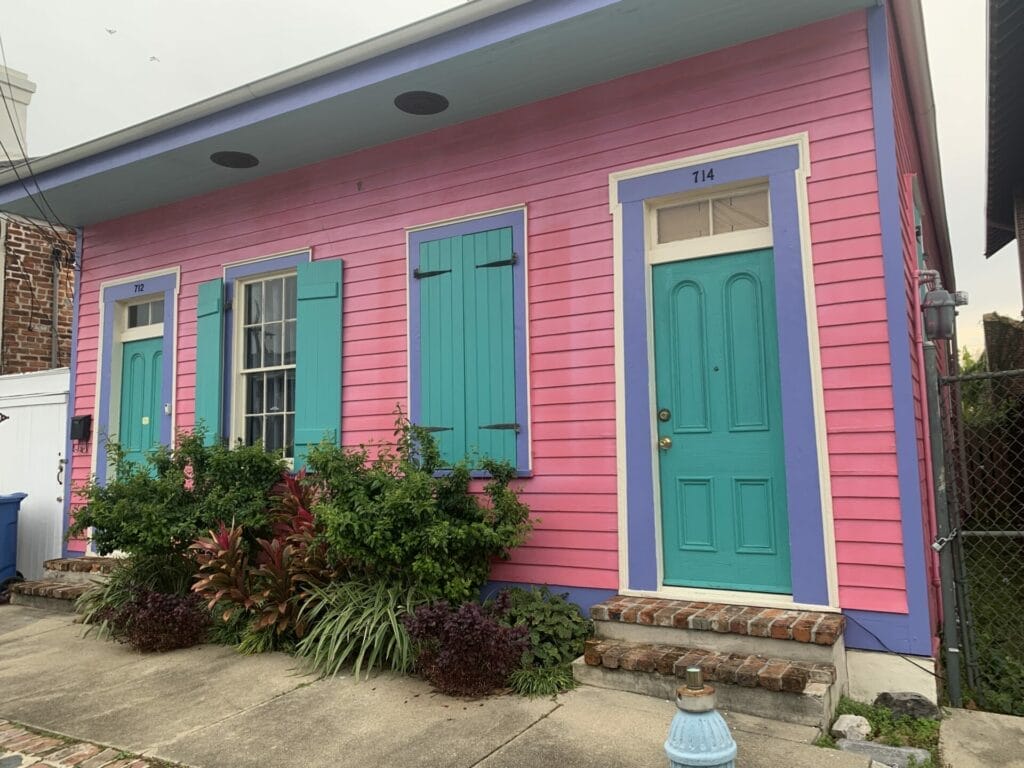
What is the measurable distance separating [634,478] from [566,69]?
2534 mm

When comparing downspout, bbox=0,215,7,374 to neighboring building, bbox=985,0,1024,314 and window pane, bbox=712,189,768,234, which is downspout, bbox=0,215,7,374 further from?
neighboring building, bbox=985,0,1024,314

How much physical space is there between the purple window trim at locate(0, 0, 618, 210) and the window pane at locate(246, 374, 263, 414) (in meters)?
1.93

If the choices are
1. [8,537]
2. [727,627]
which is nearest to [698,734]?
[727,627]

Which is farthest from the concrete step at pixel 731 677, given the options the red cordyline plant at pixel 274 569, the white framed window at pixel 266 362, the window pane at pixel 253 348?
the window pane at pixel 253 348

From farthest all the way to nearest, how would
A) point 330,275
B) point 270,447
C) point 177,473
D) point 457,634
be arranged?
point 270,447, point 330,275, point 177,473, point 457,634

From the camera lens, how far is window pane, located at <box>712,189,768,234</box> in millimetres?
4191

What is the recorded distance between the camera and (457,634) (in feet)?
12.1

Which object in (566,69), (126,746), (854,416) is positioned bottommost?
(126,746)

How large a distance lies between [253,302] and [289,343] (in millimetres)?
596

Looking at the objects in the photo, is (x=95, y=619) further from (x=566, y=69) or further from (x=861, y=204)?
(x=861, y=204)

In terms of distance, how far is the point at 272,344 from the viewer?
618cm

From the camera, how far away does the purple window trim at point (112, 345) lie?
6656 mm

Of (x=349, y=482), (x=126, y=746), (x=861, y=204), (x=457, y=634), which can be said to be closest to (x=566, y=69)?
(x=861, y=204)

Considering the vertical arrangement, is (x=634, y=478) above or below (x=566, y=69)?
below
